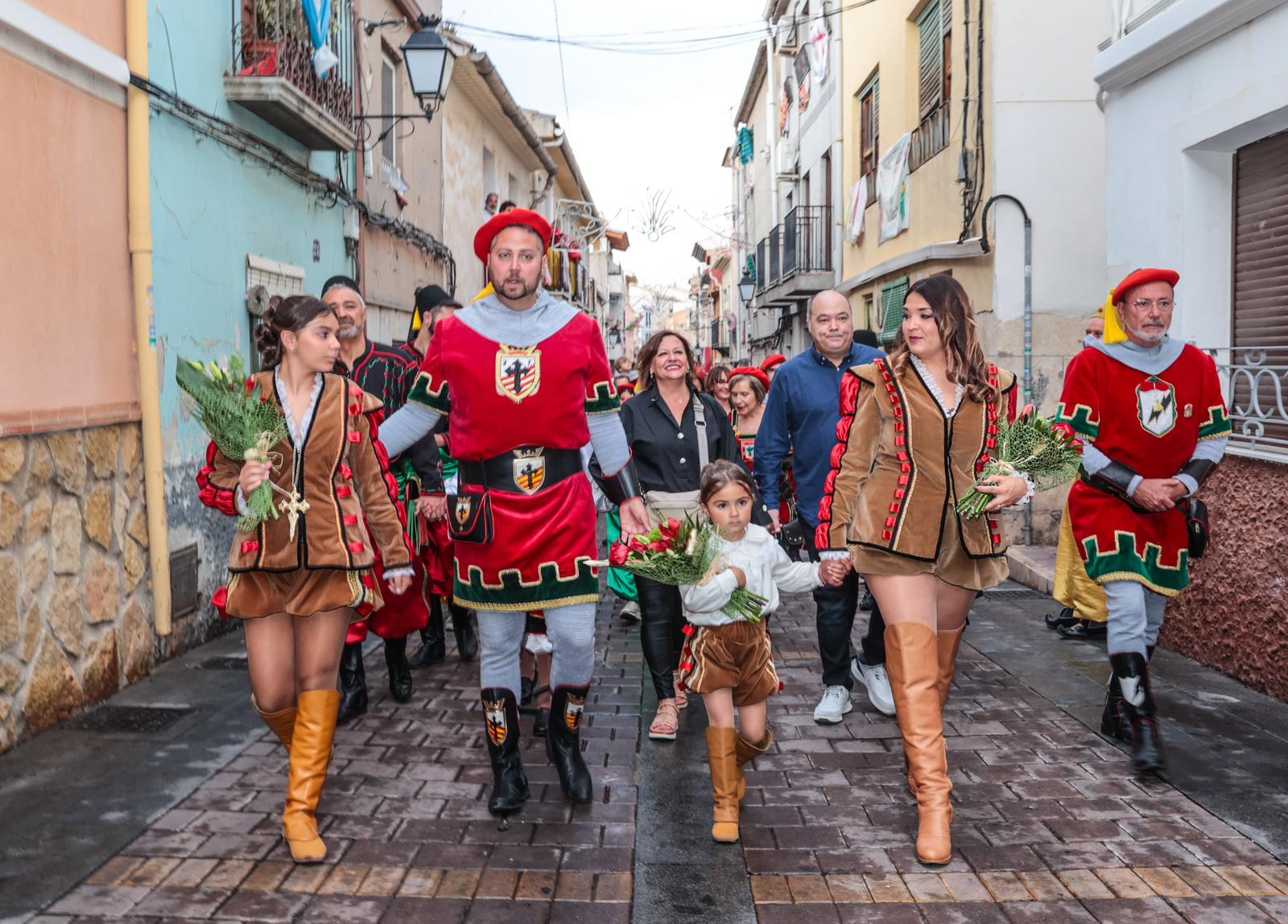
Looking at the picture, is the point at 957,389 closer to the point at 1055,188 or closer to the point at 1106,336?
the point at 1106,336

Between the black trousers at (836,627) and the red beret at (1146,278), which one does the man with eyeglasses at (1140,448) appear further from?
the black trousers at (836,627)

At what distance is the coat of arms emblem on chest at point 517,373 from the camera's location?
4.22 metres

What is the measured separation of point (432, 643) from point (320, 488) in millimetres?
2892

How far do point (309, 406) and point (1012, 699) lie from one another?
3.81 metres

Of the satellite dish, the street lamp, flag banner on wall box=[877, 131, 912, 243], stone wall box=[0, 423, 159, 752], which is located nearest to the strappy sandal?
stone wall box=[0, 423, 159, 752]

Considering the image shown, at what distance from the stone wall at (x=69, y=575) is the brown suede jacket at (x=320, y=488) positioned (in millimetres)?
1729

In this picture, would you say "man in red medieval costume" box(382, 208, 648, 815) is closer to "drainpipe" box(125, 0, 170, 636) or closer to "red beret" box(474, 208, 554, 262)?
"red beret" box(474, 208, 554, 262)

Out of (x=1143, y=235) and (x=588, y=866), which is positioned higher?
(x=1143, y=235)

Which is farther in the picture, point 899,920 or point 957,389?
point 957,389

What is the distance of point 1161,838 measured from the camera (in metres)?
3.97

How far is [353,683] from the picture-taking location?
18.7 ft

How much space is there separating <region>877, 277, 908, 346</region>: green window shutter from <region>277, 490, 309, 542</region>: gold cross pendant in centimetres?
1164

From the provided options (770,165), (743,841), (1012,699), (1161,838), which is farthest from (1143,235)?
(770,165)

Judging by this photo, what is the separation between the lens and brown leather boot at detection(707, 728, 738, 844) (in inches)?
158
